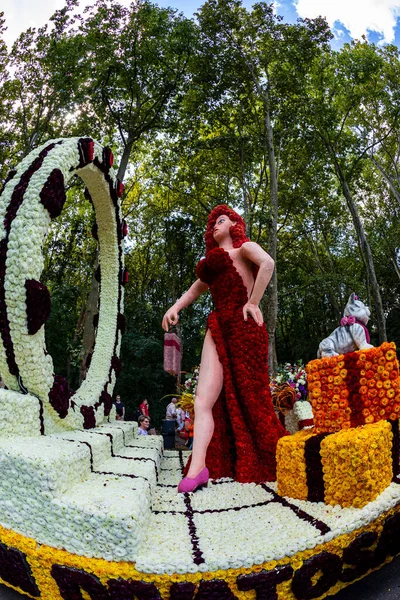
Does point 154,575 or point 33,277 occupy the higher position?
point 33,277

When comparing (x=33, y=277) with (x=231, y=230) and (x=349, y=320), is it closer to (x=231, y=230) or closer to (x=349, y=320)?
(x=231, y=230)

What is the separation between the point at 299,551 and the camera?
1.68 m

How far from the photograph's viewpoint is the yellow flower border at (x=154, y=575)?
5.23 feet

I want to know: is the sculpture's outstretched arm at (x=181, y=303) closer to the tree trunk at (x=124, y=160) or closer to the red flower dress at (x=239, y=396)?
the red flower dress at (x=239, y=396)

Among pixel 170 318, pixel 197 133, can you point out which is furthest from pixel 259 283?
pixel 197 133

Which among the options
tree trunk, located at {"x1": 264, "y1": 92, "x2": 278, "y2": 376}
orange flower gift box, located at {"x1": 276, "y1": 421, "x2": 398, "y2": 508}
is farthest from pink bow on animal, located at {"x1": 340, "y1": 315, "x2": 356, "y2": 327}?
tree trunk, located at {"x1": 264, "y1": 92, "x2": 278, "y2": 376}

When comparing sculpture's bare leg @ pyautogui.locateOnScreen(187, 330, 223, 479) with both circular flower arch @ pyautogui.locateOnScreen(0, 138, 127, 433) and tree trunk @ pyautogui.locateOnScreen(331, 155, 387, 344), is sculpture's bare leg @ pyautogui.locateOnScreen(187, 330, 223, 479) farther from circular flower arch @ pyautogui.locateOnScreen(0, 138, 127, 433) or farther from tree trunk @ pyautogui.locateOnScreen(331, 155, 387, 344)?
tree trunk @ pyautogui.locateOnScreen(331, 155, 387, 344)

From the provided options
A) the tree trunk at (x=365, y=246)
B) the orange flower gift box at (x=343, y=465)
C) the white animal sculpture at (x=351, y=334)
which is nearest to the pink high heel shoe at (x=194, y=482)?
the orange flower gift box at (x=343, y=465)

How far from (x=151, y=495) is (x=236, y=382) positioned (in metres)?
0.97

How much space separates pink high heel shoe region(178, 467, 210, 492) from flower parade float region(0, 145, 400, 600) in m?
0.08

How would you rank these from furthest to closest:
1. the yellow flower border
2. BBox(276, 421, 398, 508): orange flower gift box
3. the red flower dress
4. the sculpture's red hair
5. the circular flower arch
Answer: the sculpture's red hair < the red flower dress < the circular flower arch < BBox(276, 421, 398, 508): orange flower gift box < the yellow flower border

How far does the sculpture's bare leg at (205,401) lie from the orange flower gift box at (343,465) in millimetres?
602

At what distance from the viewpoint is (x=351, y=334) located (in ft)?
11.4

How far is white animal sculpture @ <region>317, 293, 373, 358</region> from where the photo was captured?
3445 mm
